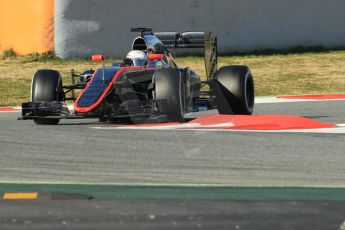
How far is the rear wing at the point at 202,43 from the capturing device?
14148 millimetres

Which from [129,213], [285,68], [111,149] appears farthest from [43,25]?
[129,213]

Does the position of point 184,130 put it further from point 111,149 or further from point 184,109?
point 111,149

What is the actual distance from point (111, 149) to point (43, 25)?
1392 centimetres

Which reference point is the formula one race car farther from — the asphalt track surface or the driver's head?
the asphalt track surface

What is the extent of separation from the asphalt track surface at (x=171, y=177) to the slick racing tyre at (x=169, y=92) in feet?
1.25

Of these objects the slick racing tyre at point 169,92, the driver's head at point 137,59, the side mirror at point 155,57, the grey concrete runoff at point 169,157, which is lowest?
the grey concrete runoff at point 169,157

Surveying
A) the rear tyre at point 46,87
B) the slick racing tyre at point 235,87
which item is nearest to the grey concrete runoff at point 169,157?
the rear tyre at point 46,87

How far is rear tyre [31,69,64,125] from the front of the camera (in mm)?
12812

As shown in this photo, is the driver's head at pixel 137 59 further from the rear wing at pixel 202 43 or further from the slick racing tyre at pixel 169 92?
the slick racing tyre at pixel 169 92

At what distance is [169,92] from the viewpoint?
1192 centimetres

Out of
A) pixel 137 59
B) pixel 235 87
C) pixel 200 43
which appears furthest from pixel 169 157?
pixel 200 43

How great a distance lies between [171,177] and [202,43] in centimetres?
639

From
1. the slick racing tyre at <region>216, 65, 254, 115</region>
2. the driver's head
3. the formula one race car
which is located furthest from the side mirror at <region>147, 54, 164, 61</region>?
the slick racing tyre at <region>216, 65, 254, 115</region>

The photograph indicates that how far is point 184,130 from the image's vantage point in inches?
465
